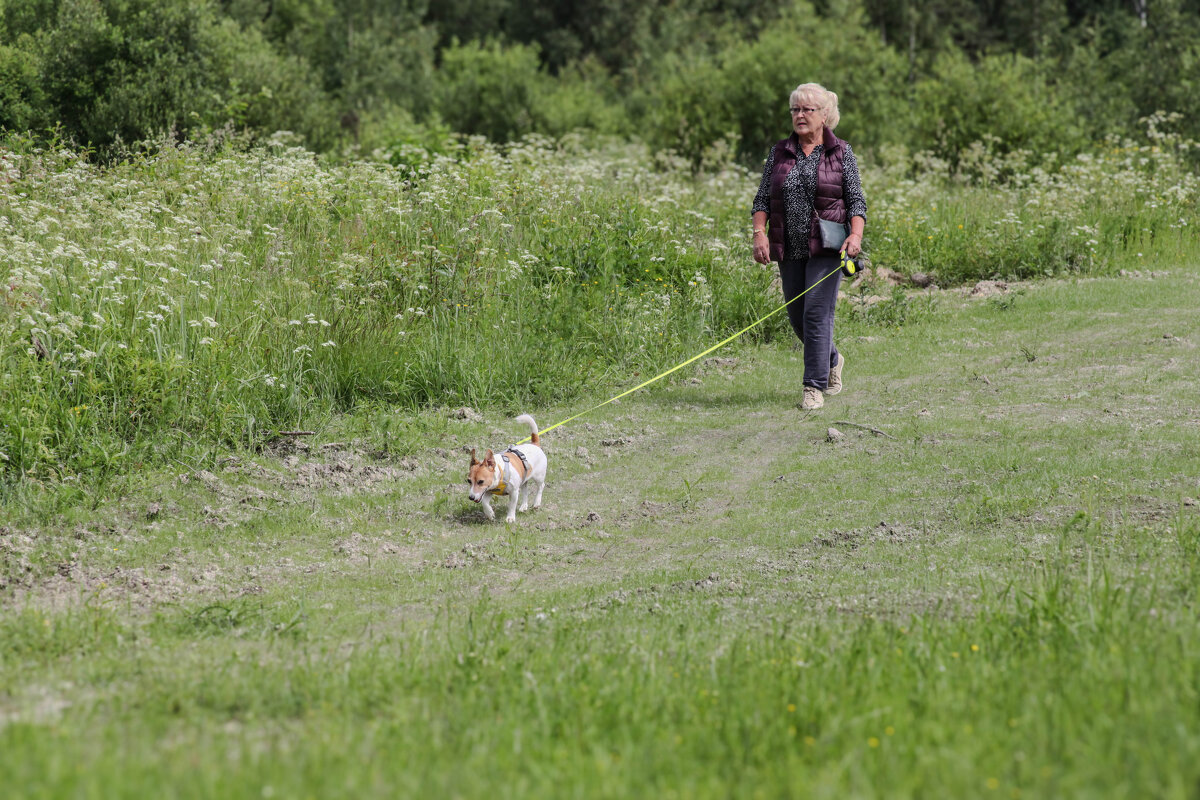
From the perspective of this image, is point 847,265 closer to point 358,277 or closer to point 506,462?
point 506,462

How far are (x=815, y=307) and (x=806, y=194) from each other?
82cm

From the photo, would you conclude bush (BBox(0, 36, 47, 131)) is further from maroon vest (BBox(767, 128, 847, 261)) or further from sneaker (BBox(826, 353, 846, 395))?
sneaker (BBox(826, 353, 846, 395))

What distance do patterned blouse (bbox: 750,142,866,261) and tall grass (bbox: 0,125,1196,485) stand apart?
6.50 feet

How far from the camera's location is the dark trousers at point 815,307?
25.8ft

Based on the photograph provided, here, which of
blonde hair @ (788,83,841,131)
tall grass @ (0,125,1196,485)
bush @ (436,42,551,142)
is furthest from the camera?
bush @ (436,42,551,142)

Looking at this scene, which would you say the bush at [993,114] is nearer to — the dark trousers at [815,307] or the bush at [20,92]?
the dark trousers at [815,307]

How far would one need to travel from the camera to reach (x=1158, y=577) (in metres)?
4.39

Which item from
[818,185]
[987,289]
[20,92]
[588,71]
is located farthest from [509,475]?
[588,71]

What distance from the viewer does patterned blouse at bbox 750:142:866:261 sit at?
25.3 feet

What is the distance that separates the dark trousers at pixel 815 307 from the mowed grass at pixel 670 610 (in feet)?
1.25

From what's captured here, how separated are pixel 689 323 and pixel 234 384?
4.26 metres

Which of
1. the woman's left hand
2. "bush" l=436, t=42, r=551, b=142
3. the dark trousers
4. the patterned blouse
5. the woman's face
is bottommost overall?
"bush" l=436, t=42, r=551, b=142

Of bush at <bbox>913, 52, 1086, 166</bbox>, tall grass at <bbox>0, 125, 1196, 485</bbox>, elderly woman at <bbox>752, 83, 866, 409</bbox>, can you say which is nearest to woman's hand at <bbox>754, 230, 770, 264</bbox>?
elderly woman at <bbox>752, 83, 866, 409</bbox>

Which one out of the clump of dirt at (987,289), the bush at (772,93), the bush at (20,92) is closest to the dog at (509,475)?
the clump of dirt at (987,289)
